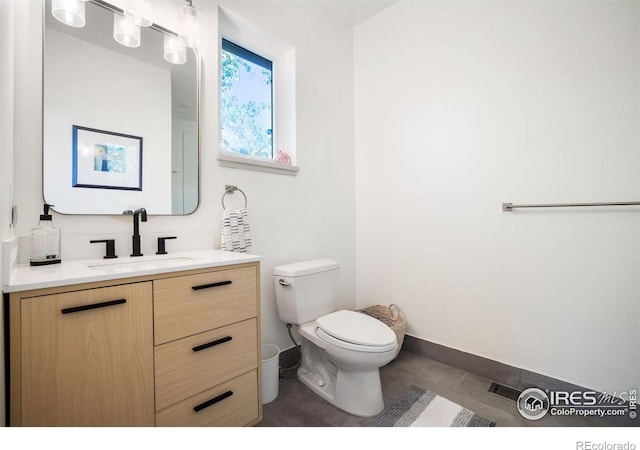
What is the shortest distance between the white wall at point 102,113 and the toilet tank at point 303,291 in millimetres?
739

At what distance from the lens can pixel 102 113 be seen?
4.31ft

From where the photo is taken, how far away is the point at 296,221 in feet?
6.75

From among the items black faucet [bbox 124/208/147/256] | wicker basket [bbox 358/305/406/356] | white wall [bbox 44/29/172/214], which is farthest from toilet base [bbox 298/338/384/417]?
white wall [bbox 44/29/172/214]

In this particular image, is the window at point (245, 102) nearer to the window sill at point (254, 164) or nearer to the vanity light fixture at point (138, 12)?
the window sill at point (254, 164)

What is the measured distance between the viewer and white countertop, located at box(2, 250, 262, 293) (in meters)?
0.83

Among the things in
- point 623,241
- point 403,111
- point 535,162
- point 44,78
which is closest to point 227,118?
point 44,78

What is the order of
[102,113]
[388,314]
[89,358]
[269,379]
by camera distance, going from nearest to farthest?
[89,358], [102,113], [269,379], [388,314]

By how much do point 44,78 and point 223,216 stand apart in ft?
2.96

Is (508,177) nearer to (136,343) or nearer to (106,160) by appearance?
(136,343)

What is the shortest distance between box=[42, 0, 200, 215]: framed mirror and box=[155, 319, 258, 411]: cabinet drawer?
67cm

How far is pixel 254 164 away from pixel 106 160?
74 centimetres

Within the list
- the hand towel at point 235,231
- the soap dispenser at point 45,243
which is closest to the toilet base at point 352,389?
the hand towel at point 235,231

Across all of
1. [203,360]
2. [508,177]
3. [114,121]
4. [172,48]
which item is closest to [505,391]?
[508,177]
